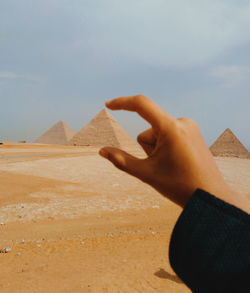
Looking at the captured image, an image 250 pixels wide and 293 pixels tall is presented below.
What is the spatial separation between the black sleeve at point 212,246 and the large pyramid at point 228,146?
45647 millimetres

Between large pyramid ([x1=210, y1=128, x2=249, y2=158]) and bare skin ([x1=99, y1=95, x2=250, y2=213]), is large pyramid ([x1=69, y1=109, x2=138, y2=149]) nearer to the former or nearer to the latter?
large pyramid ([x1=210, y1=128, x2=249, y2=158])

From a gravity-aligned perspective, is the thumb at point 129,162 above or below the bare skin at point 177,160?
below

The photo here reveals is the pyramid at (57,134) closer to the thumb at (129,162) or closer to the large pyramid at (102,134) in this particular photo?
the large pyramid at (102,134)

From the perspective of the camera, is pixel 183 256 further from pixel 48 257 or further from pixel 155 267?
pixel 48 257

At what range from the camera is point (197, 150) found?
96cm

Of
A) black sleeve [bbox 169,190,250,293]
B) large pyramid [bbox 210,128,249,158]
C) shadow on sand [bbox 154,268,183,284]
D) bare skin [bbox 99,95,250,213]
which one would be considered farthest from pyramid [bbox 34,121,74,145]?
black sleeve [bbox 169,190,250,293]

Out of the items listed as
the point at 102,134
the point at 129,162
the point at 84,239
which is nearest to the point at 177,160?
the point at 129,162

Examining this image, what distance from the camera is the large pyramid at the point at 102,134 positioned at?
52156mm

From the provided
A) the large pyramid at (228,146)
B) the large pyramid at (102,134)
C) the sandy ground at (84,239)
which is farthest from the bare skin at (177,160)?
the large pyramid at (102,134)

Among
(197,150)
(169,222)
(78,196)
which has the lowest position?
(78,196)

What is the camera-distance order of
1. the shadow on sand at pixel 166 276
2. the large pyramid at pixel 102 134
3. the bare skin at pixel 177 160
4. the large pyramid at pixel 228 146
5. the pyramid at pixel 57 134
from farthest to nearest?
the pyramid at pixel 57 134 < the large pyramid at pixel 102 134 < the large pyramid at pixel 228 146 < the shadow on sand at pixel 166 276 < the bare skin at pixel 177 160

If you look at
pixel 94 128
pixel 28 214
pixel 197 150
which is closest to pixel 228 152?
pixel 94 128

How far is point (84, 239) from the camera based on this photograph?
5.38 m

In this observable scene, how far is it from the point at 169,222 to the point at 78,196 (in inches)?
138
